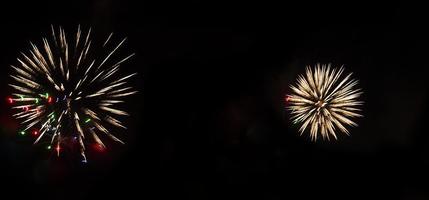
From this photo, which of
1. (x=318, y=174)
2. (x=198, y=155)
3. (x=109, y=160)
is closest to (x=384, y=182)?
(x=318, y=174)

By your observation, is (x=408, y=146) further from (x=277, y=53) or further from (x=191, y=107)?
(x=191, y=107)

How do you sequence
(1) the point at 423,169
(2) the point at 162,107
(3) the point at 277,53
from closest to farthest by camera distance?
(2) the point at 162,107 → (3) the point at 277,53 → (1) the point at 423,169

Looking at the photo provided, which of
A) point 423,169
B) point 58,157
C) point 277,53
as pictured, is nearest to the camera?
point 58,157

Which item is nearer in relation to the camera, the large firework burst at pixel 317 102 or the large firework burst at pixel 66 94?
the large firework burst at pixel 66 94

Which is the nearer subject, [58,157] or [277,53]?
[58,157]

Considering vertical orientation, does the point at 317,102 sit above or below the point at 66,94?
above

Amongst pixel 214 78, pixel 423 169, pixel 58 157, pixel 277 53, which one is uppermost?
pixel 277 53

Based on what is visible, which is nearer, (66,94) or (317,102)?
(66,94)

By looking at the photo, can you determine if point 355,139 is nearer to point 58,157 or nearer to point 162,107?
point 162,107

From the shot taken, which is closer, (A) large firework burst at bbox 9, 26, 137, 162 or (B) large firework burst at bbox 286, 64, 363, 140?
(A) large firework burst at bbox 9, 26, 137, 162

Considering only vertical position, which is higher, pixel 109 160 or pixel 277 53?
pixel 277 53
